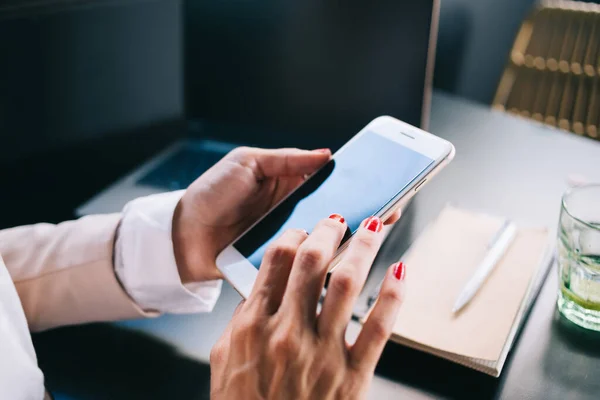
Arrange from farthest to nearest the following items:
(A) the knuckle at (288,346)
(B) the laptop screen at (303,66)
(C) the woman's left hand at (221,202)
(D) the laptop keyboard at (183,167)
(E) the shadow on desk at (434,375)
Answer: (D) the laptop keyboard at (183,167)
(B) the laptop screen at (303,66)
(C) the woman's left hand at (221,202)
(E) the shadow on desk at (434,375)
(A) the knuckle at (288,346)

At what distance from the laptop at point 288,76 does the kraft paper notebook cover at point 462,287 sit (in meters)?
0.17

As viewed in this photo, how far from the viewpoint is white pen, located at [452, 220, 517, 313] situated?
611 millimetres

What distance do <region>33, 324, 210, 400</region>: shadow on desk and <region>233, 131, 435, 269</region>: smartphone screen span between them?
130 mm

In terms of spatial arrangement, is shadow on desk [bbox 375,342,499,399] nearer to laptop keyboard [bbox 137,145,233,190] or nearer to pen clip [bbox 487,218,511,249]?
pen clip [bbox 487,218,511,249]

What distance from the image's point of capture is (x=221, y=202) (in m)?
0.68

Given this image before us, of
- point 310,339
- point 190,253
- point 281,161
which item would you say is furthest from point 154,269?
point 310,339

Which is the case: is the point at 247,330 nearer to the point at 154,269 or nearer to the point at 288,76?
the point at 154,269

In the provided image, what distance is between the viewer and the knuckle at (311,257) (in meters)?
0.41

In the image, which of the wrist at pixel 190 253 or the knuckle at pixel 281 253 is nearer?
the knuckle at pixel 281 253

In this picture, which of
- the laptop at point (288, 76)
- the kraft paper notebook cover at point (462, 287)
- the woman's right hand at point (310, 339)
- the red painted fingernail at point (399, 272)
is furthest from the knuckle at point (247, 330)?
the laptop at point (288, 76)

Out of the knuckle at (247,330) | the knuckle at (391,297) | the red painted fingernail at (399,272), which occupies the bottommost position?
the knuckle at (247,330)

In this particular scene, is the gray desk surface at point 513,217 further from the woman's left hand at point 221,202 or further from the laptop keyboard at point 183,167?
the laptop keyboard at point 183,167

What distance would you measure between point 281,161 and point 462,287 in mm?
249

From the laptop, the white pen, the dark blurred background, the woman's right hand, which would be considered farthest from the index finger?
the dark blurred background
